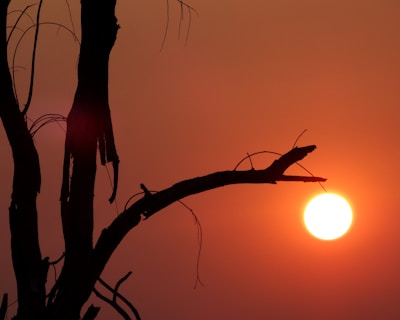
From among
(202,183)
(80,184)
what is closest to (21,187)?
(80,184)

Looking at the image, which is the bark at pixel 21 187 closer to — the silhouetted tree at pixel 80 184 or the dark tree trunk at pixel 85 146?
the silhouetted tree at pixel 80 184

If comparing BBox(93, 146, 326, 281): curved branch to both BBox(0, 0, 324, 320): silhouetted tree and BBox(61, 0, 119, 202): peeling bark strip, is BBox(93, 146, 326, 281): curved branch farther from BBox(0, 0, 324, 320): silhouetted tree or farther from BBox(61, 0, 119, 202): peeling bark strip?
BBox(61, 0, 119, 202): peeling bark strip

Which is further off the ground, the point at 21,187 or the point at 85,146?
the point at 85,146

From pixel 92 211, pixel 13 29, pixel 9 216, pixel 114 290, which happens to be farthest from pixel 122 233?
pixel 13 29

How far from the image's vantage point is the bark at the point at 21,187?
3.24m

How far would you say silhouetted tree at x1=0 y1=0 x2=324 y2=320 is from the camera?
3088mm

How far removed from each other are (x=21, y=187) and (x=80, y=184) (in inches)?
14.3

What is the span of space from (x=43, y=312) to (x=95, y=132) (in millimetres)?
846

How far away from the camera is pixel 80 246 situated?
10.3ft

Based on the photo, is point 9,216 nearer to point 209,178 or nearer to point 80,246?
point 80,246

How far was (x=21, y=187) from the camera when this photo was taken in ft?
11.0

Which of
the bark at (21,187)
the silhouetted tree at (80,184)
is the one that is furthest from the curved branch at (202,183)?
the bark at (21,187)

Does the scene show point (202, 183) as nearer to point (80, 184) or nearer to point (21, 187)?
point (80, 184)

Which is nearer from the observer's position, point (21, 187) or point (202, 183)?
point (202, 183)
